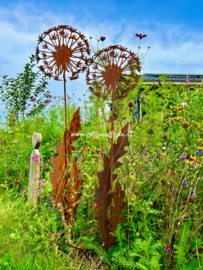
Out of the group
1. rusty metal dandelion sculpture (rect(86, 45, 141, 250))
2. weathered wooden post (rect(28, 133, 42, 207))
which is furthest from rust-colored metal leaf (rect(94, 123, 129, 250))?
weathered wooden post (rect(28, 133, 42, 207))

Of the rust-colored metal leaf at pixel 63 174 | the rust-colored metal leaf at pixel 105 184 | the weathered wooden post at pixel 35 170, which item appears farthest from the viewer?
the weathered wooden post at pixel 35 170

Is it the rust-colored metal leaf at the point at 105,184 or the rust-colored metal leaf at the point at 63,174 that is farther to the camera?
the rust-colored metal leaf at the point at 63,174

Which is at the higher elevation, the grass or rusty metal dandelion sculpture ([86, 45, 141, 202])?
rusty metal dandelion sculpture ([86, 45, 141, 202])

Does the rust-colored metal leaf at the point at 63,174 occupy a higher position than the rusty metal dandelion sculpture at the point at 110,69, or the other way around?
the rusty metal dandelion sculpture at the point at 110,69

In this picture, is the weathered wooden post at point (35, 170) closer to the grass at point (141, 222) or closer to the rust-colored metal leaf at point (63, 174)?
the grass at point (141, 222)

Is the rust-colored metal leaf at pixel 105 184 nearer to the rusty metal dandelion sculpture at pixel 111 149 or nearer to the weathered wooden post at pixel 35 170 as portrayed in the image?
the rusty metal dandelion sculpture at pixel 111 149

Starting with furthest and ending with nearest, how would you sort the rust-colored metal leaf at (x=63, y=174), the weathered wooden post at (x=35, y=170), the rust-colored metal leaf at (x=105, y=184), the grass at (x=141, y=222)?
the weathered wooden post at (x=35, y=170), the rust-colored metal leaf at (x=63, y=174), the rust-colored metal leaf at (x=105, y=184), the grass at (x=141, y=222)

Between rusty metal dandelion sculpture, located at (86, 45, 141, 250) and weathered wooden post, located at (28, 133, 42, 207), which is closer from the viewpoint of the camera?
rusty metal dandelion sculpture, located at (86, 45, 141, 250)

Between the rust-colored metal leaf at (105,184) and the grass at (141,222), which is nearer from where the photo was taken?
the grass at (141,222)

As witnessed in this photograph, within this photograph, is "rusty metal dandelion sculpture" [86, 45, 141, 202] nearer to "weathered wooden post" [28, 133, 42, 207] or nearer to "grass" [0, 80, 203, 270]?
"grass" [0, 80, 203, 270]

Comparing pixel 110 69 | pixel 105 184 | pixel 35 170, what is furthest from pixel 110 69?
pixel 35 170

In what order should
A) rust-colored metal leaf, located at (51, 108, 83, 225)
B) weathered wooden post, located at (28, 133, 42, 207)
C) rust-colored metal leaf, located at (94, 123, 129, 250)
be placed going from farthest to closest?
weathered wooden post, located at (28, 133, 42, 207)
rust-colored metal leaf, located at (51, 108, 83, 225)
rust-colored metal leaf, located at (94, 123, 129, 250)

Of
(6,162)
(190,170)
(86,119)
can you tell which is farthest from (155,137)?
(6,162)

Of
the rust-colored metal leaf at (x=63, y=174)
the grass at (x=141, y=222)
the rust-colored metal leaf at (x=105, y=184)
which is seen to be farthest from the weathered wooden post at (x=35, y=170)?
the rust-colored metal leaf at (x=105, y=184)
